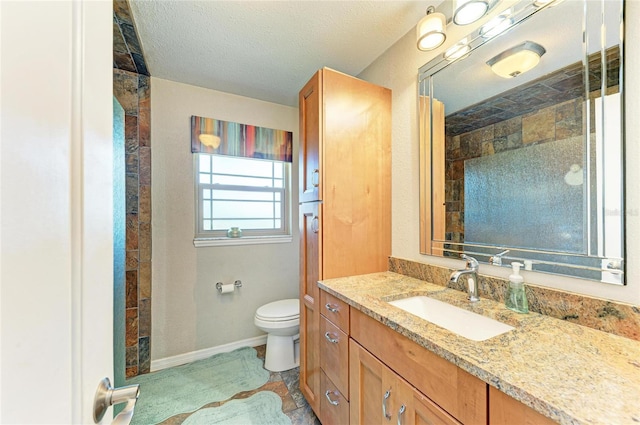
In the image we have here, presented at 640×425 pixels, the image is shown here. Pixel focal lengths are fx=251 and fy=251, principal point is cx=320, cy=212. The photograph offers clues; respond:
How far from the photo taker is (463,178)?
4.39 ft

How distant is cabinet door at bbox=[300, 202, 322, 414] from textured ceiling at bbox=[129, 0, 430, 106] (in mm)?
1089

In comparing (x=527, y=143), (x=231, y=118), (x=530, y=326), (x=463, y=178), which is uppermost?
(x=231, y=118)

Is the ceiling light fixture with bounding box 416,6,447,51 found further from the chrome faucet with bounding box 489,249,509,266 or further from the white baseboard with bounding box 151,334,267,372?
the white baseboard with bounding box 151,334,267,372

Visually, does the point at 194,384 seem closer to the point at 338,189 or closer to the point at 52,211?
the point at 338,189

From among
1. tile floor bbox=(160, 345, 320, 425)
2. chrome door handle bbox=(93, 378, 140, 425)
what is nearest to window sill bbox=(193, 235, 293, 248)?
tile floor bbox=(160, 345, 320, 425)

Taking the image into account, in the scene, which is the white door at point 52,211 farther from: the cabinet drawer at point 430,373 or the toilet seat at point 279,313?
the toilet seat at point 279,313

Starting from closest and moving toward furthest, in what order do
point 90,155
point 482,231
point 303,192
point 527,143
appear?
point 90,155, point 527,143, point 482,231, point 303,192

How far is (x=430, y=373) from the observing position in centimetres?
78

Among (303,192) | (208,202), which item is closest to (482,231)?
(303,192)

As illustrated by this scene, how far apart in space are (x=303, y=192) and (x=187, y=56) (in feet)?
4.27

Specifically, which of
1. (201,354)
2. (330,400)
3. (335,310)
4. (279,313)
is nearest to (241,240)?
(279,313)

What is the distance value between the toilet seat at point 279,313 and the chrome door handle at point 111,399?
159 cm

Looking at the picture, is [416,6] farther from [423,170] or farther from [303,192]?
[303,192]

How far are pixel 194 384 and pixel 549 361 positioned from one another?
7.07ft
